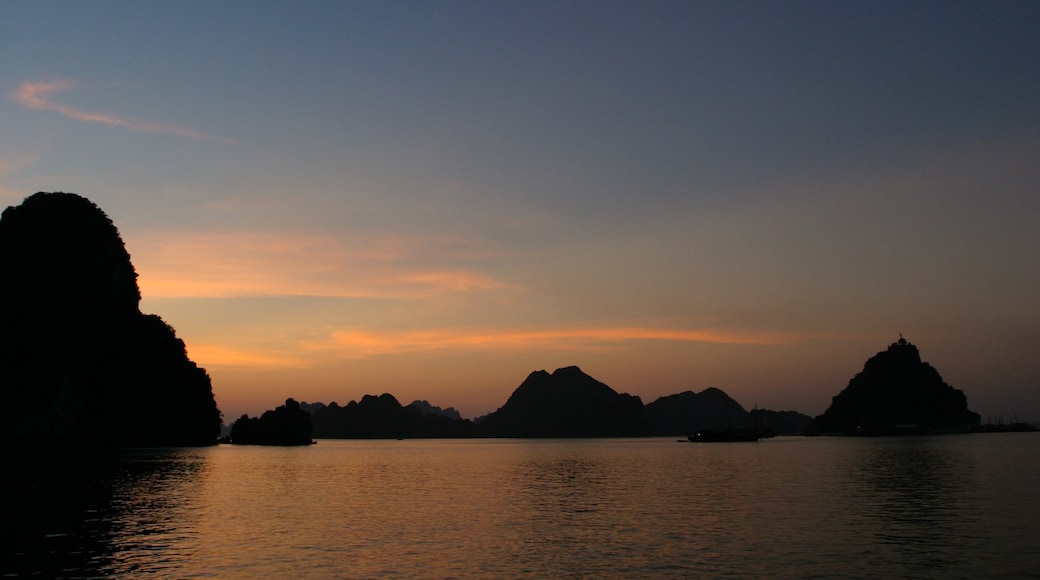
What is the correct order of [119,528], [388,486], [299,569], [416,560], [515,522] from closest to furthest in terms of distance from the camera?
1. [299,569]
2. [416,560]
3. [119,528]
4. [515,522]
5. [388,486]

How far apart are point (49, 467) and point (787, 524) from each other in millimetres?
118382

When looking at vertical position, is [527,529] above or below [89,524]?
below

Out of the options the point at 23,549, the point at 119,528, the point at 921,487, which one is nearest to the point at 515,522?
the point at 119,528

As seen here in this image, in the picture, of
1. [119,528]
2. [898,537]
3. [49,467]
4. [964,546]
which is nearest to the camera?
[964,546]

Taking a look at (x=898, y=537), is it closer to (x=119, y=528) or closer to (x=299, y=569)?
(x=299, y=569)

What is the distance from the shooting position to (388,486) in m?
103

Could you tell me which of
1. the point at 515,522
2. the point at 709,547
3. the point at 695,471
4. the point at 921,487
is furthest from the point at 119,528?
the point at 695,471

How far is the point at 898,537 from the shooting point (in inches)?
1993

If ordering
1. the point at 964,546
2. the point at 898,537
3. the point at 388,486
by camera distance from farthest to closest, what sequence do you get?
the point at 388,486 < the point at 898,537 < the point at 964,546

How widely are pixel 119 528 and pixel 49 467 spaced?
8585 centimetres

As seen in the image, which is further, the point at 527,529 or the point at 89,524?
the point at 527,529

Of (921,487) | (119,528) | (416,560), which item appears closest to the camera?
(416,560)

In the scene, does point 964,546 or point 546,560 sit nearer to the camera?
point 546,560

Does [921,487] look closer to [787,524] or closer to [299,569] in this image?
[787,524]
